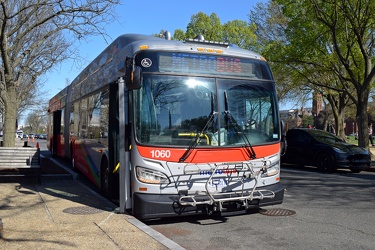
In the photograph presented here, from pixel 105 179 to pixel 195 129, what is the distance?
9.26ft

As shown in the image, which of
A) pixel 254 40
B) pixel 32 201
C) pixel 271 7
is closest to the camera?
pixel 32 201

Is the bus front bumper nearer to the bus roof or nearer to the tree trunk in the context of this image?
the bus roof

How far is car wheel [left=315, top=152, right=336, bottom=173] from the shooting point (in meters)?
14.7

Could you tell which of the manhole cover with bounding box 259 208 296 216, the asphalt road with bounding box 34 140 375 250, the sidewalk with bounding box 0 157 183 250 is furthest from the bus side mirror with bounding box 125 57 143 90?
the manhole cover with bounding box 259 208 296 216

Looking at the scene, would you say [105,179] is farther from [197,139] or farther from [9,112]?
[9,112]

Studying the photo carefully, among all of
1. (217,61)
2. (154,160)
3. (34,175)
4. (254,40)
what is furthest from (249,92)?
(254,40)

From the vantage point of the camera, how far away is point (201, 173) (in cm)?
661

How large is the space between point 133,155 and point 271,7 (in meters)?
24.2

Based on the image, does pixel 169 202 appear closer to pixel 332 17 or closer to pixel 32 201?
pixel 32 201

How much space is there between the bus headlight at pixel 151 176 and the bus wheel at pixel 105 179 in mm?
1762

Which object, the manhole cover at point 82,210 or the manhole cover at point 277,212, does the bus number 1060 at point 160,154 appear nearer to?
the manhole cover at point 82,210

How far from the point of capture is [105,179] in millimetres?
8562

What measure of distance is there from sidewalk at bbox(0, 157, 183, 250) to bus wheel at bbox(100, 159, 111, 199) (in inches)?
7.1

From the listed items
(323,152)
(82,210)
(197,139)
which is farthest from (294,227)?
(323,152)
